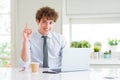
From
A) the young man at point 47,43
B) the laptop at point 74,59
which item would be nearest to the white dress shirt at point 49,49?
the young man at point 47,43

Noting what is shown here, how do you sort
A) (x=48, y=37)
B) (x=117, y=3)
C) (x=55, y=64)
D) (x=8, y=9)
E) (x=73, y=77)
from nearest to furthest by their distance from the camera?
(x=73, y=77), (x=55, y=64), (x=48, y=37), (x=117, y=3), (x=8, y=9)

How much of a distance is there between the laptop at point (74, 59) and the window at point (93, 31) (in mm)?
2042

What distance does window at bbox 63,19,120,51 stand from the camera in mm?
4188

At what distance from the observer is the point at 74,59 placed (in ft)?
6.84

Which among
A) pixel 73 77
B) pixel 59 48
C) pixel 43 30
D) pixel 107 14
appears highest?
pixel 107 14

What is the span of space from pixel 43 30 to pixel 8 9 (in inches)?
65.1

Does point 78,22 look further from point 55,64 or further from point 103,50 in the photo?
point 55,64

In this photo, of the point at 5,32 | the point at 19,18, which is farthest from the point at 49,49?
the point at 5,32

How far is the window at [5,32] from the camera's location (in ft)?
13.3

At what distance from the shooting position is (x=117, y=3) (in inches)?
148

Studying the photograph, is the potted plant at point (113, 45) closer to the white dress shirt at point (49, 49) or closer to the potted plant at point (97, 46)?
the potted plant at point (97, 46)

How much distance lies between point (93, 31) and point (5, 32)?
61.6 inches

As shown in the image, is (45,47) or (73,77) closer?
(73,77)

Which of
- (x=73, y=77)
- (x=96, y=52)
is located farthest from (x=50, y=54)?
(x=96, y=52)
